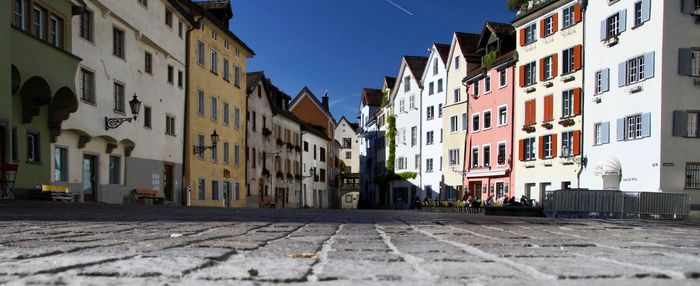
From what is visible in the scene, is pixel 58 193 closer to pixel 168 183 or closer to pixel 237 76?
pixel 168 183

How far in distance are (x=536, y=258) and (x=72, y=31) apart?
21.7 meters

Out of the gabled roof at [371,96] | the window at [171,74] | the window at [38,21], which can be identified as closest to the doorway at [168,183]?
the window at [171,74]

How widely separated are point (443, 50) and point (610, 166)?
25.0 m

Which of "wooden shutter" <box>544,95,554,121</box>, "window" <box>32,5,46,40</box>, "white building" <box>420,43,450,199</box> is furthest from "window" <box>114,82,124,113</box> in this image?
"white building" <box>420,43,450,199</box>

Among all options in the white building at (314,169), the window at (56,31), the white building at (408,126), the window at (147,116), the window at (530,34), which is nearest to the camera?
the window at (56,31)

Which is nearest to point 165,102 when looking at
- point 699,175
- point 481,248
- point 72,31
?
point 72,31

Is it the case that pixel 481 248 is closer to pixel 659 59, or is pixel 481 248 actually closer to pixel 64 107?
pixel 64 107

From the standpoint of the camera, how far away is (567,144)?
35969 millimetres

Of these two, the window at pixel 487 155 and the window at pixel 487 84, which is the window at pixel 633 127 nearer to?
the window at pixel 487 155

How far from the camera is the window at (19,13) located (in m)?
18.4

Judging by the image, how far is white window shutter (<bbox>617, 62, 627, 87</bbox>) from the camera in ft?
102

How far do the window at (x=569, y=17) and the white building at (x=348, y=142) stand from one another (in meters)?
65.1

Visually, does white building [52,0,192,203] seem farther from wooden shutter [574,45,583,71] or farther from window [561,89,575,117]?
wooden shutter [574,45,583,71]

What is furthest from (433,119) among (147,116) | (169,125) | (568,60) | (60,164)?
(60,164)
